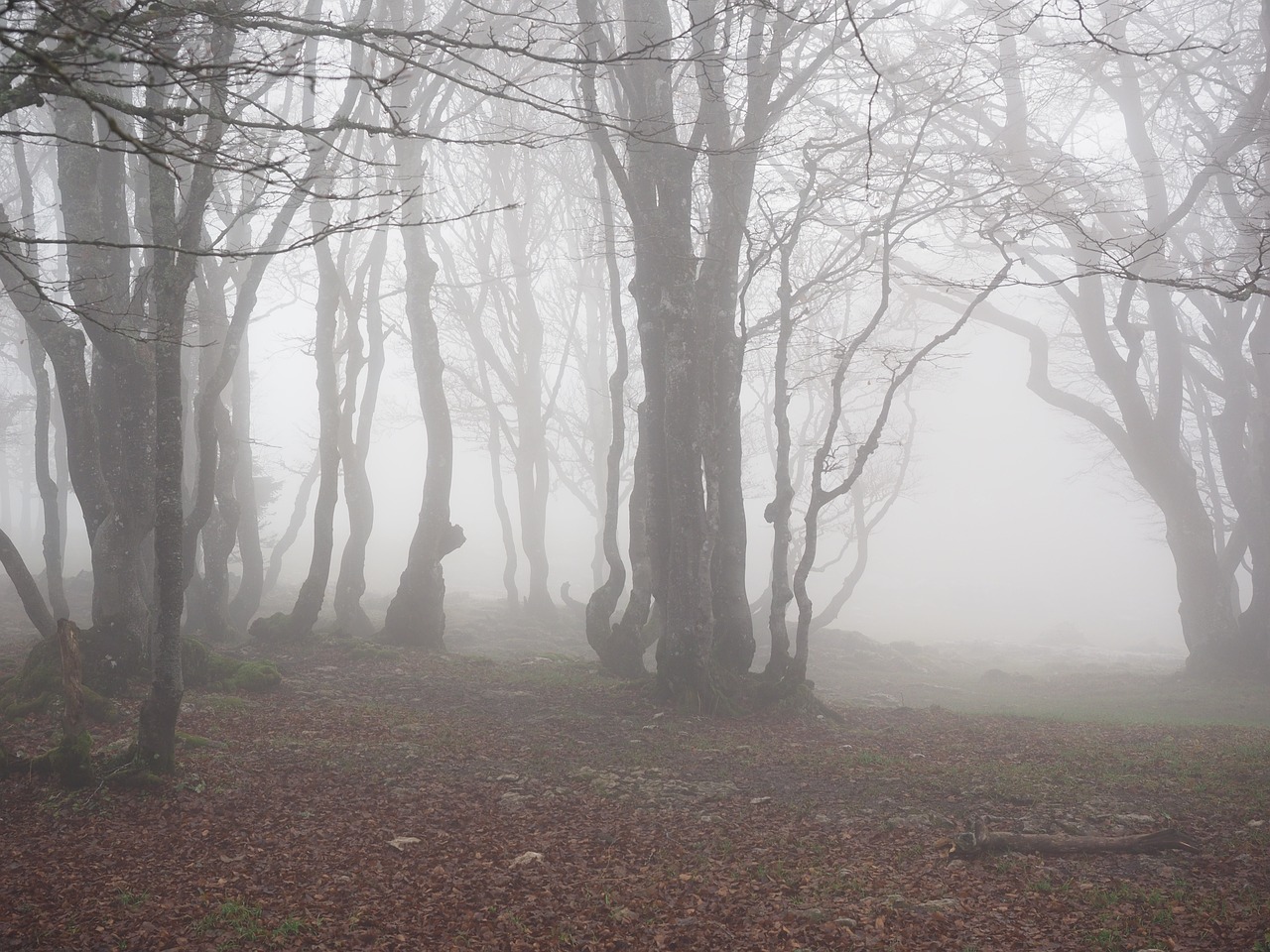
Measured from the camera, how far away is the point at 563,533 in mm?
54875

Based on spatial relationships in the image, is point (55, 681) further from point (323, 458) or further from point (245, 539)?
point (245, 539)

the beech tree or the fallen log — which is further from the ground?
the beech tree

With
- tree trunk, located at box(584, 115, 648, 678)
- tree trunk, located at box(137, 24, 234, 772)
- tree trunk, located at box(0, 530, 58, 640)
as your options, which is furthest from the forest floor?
tree trunk, located at box(584, 115, 648, 678)

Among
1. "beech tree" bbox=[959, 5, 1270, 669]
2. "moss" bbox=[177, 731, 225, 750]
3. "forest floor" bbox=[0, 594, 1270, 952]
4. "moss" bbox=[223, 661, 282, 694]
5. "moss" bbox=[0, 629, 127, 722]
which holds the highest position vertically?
"beech tree" bbox=[959, 5, 1270, 669]

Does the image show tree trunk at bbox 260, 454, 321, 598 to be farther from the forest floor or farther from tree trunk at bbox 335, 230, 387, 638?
the forest floor

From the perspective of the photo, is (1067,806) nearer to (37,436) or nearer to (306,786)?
(306,786)

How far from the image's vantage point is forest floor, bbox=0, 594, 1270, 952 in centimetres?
427

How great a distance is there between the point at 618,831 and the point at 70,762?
4003 mm

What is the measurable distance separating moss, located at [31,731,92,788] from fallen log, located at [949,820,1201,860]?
603cm

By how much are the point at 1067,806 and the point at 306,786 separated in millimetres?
5714

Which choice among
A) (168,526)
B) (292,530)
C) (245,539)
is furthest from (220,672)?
(292,530)

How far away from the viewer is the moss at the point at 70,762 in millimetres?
5891

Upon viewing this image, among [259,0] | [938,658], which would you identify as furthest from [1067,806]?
[938,658]

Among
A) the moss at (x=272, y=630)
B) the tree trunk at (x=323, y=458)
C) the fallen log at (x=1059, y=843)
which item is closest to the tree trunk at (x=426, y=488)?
the tree trunk at (x=323, y=458)
